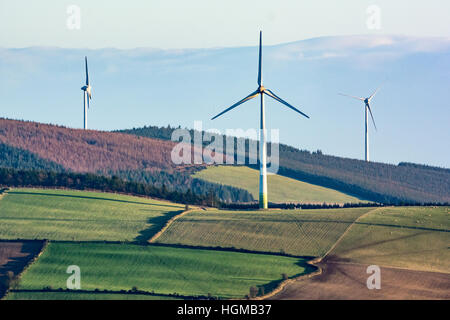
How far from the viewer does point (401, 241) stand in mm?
97500

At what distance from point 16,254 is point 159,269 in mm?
15299

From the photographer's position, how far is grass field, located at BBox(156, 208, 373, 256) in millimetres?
98938

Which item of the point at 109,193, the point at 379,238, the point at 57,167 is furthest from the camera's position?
the point at 57,167

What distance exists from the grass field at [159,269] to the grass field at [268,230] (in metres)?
3.40

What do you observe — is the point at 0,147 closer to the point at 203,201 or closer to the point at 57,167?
the point at 57,167

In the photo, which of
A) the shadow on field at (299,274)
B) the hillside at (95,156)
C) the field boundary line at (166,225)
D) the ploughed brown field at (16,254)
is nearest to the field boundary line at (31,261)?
the ploughed brown field at (16,254)

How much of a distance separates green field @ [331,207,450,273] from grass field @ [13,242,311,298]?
6.76 metres

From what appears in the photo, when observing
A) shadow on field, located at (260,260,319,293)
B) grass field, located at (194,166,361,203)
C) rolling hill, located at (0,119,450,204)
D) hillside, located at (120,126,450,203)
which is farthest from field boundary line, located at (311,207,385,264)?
hillside, located at (120,126,450,203)

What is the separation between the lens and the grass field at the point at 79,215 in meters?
106

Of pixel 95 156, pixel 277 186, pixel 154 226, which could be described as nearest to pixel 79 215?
pixel 154 226

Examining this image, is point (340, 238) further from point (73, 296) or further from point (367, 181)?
point (367, 181)

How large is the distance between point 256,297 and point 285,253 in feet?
→ 59.4

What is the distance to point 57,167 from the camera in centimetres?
16700
